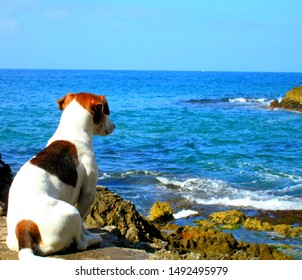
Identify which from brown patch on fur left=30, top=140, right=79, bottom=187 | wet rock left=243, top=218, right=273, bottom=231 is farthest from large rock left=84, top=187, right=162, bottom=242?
wet rock left=243, top=218, right=273, bottom=231

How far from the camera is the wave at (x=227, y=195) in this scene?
1444 cm

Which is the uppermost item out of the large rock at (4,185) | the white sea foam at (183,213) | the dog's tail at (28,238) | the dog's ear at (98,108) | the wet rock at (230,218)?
the dog's ear at (98,108)

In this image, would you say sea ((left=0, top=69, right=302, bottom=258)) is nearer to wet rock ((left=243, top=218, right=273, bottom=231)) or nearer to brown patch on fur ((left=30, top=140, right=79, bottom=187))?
wet rock ((left=243, top=218, right=273, bottom=231))

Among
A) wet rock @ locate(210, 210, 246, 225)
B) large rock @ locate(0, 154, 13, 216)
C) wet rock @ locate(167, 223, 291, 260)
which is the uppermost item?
large rock @ locate(0, 154, 13, 216)

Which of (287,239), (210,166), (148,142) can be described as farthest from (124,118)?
(287,239)

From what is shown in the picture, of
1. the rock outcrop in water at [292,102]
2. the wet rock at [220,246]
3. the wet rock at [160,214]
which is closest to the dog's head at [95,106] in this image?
the wet rock at [220,246]

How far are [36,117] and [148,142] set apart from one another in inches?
491

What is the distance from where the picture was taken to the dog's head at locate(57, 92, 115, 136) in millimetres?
5668

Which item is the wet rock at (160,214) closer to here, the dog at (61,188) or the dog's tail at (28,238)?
the dog at (61,188)

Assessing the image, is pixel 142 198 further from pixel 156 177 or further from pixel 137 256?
pixel 137 256

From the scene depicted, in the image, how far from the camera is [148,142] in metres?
26.5

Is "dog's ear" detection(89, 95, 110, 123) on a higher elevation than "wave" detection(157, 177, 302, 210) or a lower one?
higher

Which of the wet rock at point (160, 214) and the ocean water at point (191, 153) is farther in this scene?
the ocean water at point (191, 153)

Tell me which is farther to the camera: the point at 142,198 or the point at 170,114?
the point at 170,114
